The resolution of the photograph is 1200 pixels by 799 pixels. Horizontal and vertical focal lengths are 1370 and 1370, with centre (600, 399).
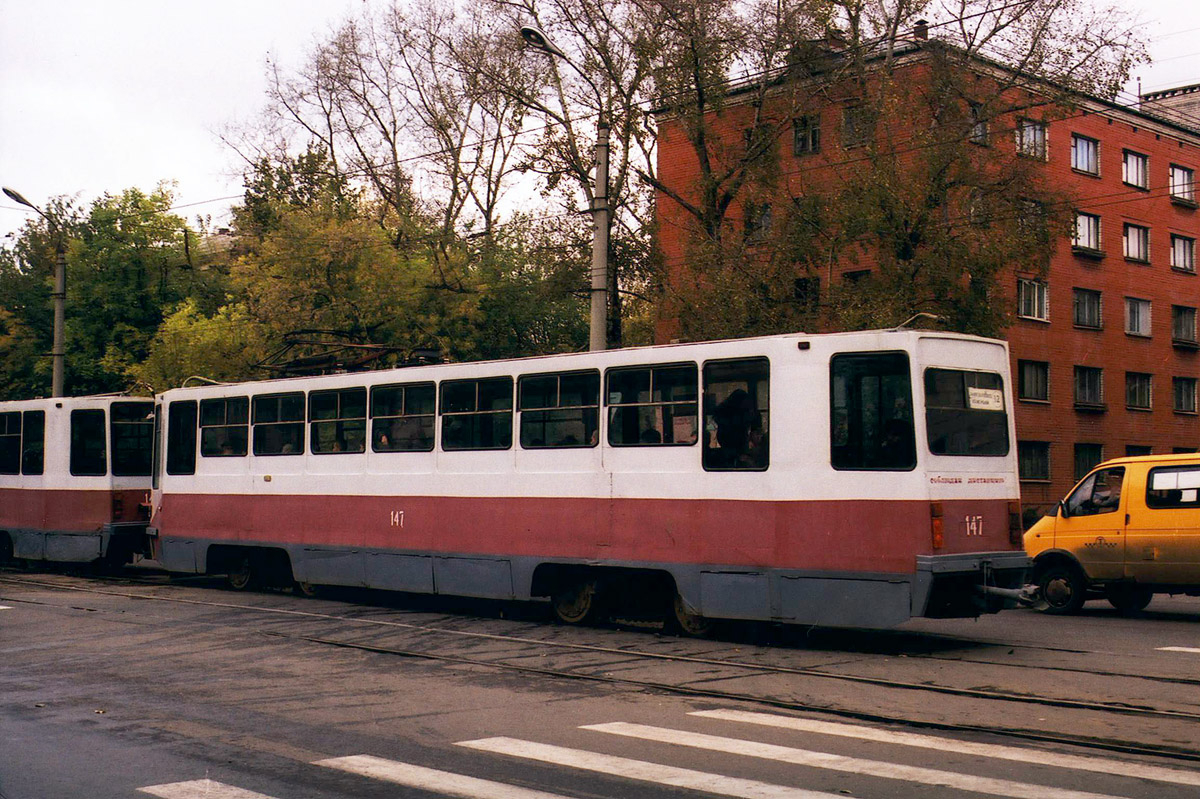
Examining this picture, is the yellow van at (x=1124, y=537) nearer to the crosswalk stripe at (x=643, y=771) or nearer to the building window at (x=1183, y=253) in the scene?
the crosswalk stripe at (x=643, y=771)

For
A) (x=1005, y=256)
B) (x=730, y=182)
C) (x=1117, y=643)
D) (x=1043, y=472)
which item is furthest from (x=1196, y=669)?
(x=1043, y=472)

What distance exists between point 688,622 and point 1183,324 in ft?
138

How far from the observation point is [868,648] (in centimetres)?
1291

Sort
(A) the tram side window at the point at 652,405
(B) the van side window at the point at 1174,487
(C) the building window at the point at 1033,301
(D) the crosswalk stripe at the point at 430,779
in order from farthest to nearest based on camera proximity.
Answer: (C) the building window at the point at 1033,301 < (B) the van side window at the point at 1174,487 < (A) the tram side window at the point at 652,405 < (D) the crosswalk stripe at the point at 430,779

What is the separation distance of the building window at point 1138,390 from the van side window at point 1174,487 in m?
33.4

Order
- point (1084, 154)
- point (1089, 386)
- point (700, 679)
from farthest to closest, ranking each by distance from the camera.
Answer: point (1089, 386)
point (1084, 154)
point (700, 679)

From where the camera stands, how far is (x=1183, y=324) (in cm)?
5016

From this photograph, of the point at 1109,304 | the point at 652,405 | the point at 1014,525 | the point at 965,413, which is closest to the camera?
the point at 965,413

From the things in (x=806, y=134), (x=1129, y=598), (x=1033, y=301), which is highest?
(x=806, y=134)

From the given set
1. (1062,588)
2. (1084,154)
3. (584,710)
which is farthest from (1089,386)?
(584,710)

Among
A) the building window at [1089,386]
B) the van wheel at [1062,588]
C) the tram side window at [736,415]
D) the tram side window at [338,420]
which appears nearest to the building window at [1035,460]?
the building window at [1089,386]

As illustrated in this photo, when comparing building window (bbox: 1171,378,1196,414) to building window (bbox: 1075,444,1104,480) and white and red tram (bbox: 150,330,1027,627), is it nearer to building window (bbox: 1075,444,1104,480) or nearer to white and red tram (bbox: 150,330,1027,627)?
building window (bbox: 1075,444,1104,480)

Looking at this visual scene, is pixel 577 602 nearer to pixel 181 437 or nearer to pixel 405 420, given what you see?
pixel 405 420

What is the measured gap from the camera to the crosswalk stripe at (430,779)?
6.71 metres
